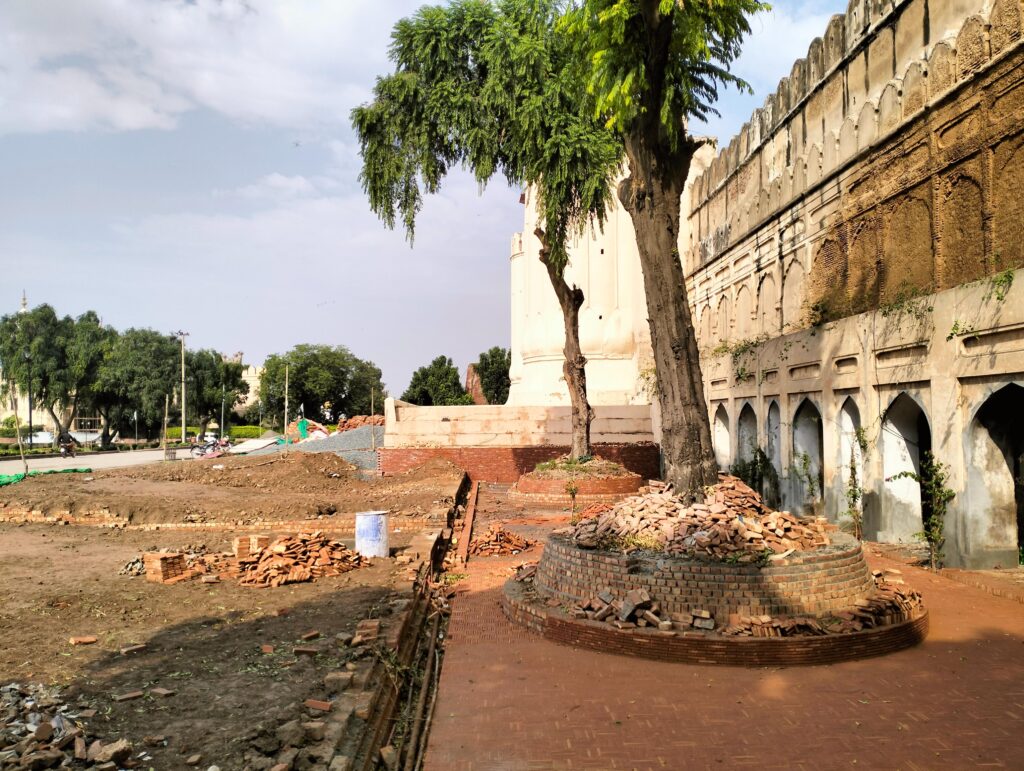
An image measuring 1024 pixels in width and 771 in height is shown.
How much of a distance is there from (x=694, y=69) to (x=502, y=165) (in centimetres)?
1171

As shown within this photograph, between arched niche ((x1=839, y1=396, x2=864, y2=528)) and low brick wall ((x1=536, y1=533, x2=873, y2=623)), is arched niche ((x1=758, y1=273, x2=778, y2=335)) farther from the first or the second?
low brick wall ((x1=536, y1=533, x2=873, y2=623))

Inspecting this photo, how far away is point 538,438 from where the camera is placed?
25516mm

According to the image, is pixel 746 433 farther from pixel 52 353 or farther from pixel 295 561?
pixel 52 353

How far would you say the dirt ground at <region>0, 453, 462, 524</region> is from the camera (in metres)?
16.5

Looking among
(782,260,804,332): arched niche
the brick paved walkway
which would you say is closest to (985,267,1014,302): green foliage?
the brick paved walkway

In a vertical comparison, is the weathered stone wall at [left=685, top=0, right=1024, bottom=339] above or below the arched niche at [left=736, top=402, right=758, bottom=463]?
above

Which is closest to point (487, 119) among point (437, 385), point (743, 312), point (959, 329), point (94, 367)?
point (743, 312)

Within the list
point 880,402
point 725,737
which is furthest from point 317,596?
point 880,402

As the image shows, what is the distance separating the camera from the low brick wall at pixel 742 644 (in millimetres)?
6773

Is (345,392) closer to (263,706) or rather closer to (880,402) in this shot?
(880,402)

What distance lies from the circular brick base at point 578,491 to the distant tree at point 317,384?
151 ft

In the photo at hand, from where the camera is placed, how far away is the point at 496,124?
20328 mm

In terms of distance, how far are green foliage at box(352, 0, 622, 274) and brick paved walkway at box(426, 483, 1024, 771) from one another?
14296mm

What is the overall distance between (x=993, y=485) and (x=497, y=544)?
7309 mm
